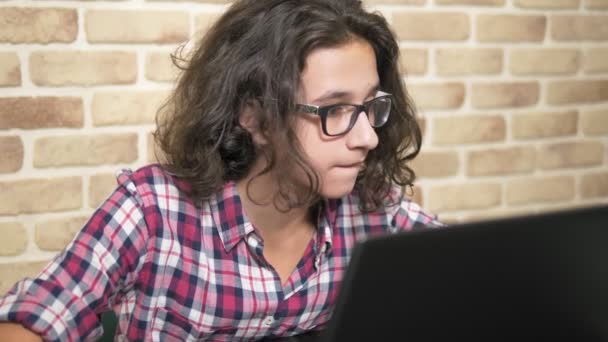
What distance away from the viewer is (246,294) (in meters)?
1.24

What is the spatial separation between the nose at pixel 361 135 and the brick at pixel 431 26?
572 mm

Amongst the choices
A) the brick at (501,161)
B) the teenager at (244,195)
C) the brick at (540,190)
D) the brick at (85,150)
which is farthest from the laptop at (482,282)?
the brick at (540,190)

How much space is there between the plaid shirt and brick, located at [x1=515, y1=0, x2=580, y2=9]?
3.30ft

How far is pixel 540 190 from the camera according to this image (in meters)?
1.98

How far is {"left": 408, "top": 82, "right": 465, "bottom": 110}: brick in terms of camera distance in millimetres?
1752

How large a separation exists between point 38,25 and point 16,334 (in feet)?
2.14

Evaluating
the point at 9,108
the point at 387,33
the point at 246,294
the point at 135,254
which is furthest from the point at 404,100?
the point at 9,108

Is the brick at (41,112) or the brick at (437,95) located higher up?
the brick at (437,95)

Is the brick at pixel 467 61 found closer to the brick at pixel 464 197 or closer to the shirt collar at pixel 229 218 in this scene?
the brick at pixel 464 197

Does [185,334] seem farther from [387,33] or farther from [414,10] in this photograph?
[414,10]

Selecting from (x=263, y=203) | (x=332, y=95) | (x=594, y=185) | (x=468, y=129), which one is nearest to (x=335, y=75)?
(x=332, y=95)

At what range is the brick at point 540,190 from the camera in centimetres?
195

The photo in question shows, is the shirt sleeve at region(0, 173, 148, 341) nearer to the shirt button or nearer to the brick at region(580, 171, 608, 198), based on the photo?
the shirt button

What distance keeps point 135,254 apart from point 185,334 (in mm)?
184
